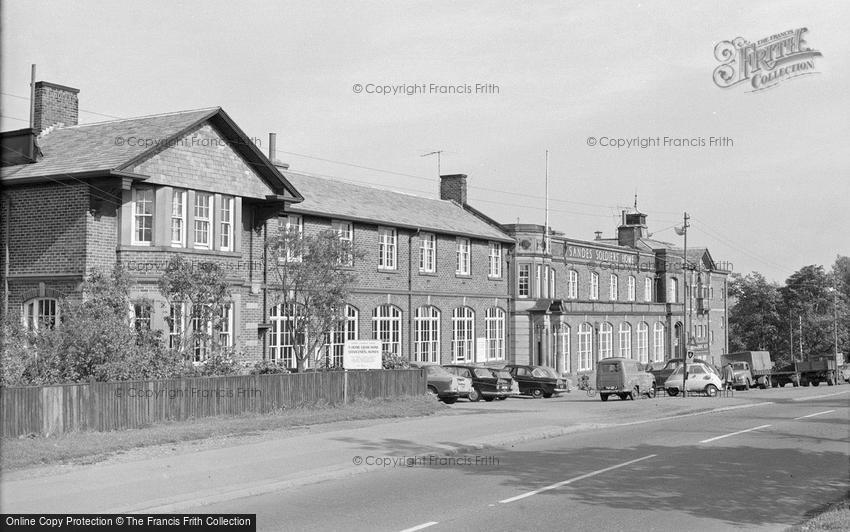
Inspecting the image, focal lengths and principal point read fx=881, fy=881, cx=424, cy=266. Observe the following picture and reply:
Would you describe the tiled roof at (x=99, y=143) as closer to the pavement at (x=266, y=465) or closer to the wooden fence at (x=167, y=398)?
the wooden fence at (x=167, y=398)

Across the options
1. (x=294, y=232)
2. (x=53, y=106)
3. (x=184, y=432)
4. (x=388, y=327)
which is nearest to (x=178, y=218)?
(x=294, y=232)

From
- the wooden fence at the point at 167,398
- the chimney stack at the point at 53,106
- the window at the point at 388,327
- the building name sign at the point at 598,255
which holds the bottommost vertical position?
the wooden fence at the point at 167,398

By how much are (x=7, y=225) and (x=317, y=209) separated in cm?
1216

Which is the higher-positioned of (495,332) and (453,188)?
(453,188)

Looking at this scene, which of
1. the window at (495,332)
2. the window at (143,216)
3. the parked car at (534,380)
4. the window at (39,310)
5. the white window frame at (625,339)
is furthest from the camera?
the white window frame at (625,339)

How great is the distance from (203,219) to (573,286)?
34382 millimetres

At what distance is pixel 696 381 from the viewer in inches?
1678

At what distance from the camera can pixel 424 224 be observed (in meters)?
41.8

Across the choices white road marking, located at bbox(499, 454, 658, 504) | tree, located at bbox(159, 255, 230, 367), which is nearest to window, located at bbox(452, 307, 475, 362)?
tree, located at bbox(159, 255, 230, 367)

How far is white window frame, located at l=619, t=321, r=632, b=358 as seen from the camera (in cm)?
6347

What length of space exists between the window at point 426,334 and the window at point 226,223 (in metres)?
14.4

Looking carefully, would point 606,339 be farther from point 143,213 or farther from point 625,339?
point 143,213

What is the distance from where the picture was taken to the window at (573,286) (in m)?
57.0

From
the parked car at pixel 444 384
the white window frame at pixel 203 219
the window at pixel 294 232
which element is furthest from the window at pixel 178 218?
the parked car at pixel 444 384
